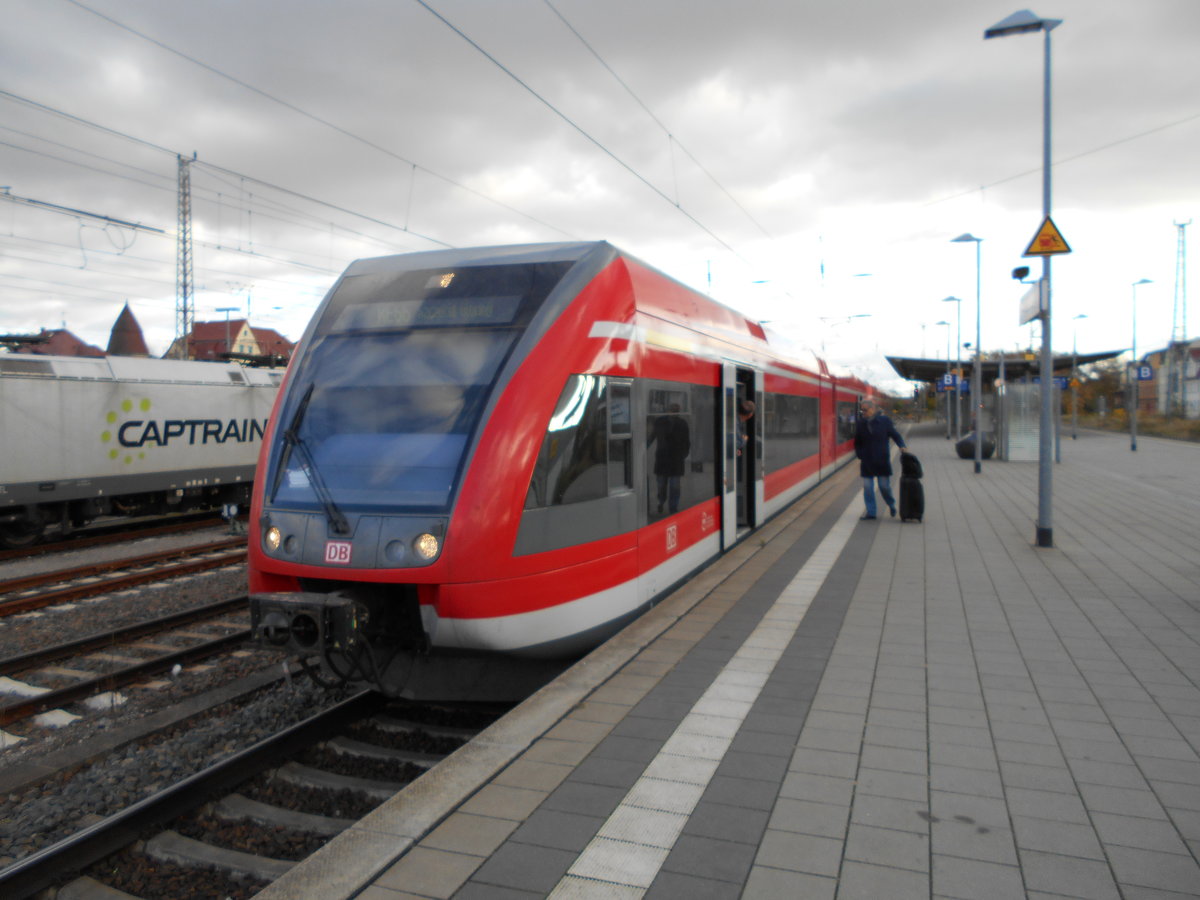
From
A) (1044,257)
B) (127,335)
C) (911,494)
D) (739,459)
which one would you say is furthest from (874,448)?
(127,335)

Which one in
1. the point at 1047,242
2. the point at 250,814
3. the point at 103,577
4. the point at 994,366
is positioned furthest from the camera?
the point at 994,366

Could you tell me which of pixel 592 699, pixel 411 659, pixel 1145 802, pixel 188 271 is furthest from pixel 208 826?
pixel 188 271

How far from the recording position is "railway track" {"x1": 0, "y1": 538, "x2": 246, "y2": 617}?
372 inches

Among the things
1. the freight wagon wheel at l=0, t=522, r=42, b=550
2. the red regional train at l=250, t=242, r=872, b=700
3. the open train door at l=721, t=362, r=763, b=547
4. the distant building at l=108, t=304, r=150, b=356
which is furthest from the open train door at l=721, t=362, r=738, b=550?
the distant building at l=108, t=304, r=150, b=356

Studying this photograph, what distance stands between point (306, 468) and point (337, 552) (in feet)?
2.21

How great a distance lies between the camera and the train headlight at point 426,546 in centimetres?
490

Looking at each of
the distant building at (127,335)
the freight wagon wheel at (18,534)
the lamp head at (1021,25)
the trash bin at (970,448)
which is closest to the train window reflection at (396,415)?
the lamp head at (1021,25)

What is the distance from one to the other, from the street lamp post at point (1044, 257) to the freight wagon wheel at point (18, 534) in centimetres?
1454

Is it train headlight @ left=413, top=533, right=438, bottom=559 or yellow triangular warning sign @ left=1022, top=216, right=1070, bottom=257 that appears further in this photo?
yellow triangular warning sign @ left=1022, top=216, right=1070, bottom=257

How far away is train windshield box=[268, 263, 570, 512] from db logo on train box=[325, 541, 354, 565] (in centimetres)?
22

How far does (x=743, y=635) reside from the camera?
6.27 m

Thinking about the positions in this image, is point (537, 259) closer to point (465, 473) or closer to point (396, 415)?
point (396, 415)

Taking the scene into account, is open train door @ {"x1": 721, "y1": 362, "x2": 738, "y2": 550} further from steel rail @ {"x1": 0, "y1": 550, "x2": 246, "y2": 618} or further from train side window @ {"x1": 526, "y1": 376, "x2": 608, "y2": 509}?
steel rail @ {"x1": 0, "y1": 550, "x2": 246, "y2": 618}

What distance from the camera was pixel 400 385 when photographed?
551 centimetres
